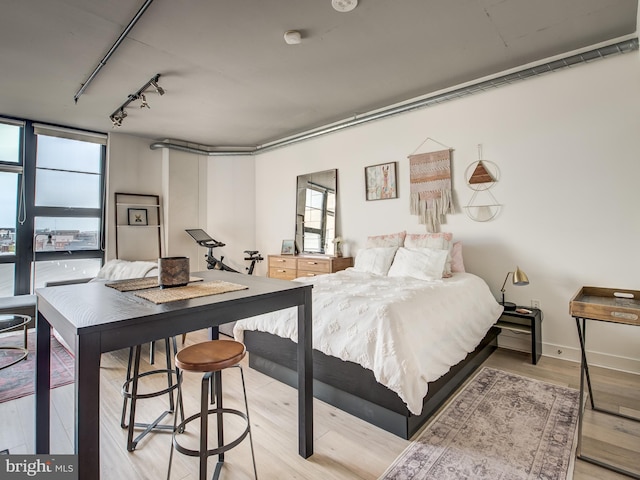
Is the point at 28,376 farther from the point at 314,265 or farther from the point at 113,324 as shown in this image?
the point at 314,265

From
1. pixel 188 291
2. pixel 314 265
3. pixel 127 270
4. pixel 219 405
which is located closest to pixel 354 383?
pixel 219 405

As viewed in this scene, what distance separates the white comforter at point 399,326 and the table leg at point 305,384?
0.36 meters

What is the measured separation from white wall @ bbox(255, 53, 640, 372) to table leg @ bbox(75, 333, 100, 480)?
137 inches

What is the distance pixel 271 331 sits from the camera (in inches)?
97.9

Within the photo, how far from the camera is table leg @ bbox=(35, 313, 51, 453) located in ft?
5.16

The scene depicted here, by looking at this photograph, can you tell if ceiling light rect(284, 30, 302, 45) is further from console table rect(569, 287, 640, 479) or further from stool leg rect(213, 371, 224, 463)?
Answer: console table rect(569, 287, 640, 479)

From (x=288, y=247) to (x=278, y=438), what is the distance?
346 centimetres

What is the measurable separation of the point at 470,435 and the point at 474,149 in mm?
2791

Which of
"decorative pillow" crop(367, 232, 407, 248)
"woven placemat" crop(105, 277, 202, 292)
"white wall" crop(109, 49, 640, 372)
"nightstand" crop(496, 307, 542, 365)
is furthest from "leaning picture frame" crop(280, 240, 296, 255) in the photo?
"woven placemat" crop(105, 277, 202, 292)

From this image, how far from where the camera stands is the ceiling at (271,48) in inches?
92.4

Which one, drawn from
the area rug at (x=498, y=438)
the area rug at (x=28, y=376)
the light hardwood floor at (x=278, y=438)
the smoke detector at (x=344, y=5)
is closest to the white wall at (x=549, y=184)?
the light hardwood floor at (x=278, y=438)

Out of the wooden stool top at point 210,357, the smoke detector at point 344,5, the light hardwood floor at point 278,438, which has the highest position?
the smoke detector at point 344,5

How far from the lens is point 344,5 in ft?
7.43

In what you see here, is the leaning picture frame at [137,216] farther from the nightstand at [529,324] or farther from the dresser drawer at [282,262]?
the nightstand at [529,324]
